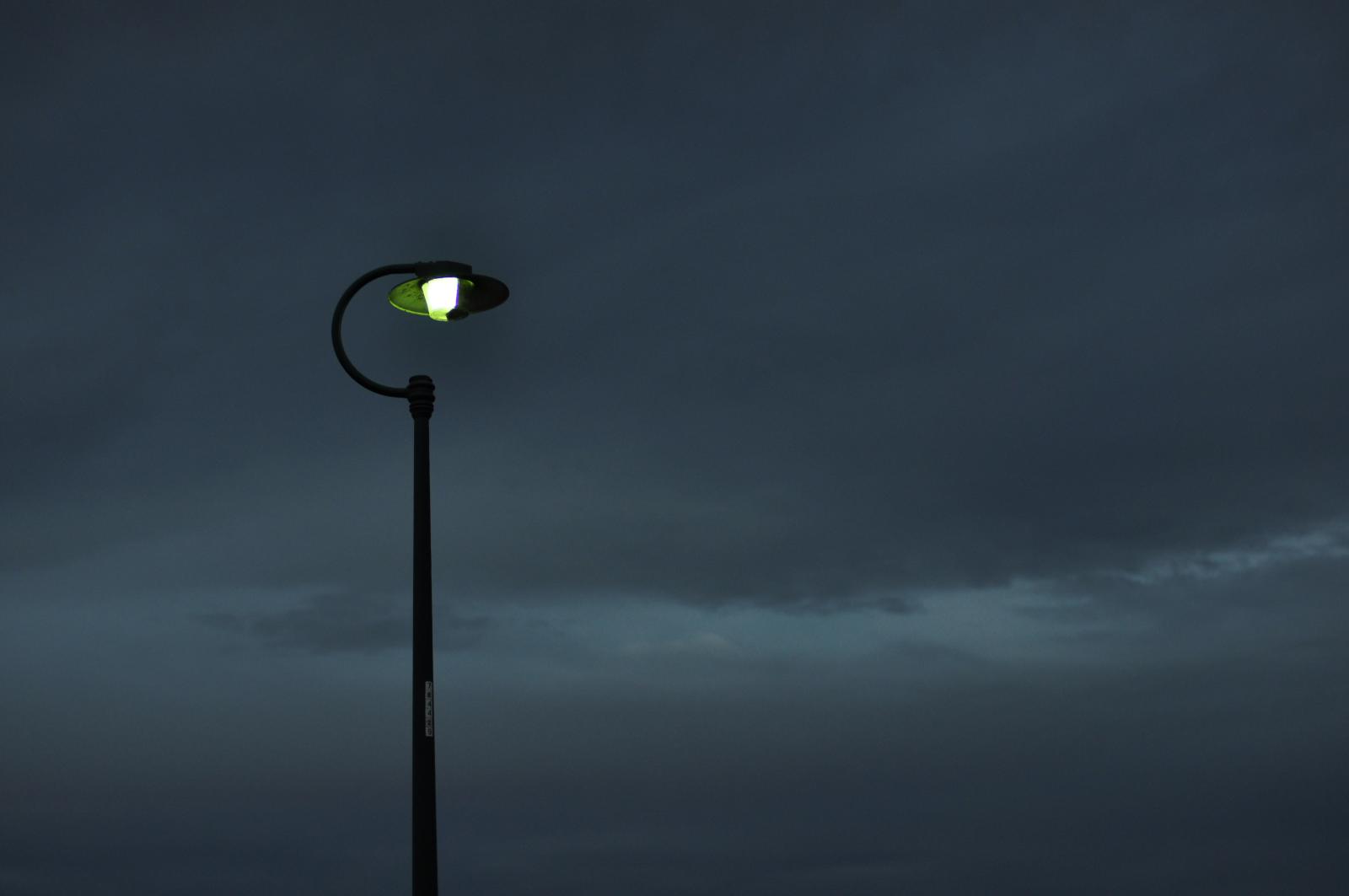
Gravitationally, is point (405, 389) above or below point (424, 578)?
above

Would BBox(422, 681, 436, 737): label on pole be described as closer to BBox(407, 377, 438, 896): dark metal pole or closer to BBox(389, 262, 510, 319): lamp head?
BBox(407, 377, 438, 896): dark metal pole

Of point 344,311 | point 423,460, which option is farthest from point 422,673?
point 344,311

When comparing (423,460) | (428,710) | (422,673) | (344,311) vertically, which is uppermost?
(344,311)

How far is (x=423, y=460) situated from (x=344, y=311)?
155 centimetres

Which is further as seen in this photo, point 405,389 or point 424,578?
point 405,389

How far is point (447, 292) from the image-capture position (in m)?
13.7

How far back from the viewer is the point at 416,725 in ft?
41.1

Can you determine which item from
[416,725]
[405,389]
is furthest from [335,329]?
[416,725]

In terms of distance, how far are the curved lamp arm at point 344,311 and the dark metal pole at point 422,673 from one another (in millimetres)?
269

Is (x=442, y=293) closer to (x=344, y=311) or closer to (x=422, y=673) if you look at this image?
(x=344, y=311)

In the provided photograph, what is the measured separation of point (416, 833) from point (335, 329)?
181 inches

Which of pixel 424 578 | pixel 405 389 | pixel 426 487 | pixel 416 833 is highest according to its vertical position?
pixel 405 389

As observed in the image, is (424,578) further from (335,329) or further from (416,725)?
(335,329)

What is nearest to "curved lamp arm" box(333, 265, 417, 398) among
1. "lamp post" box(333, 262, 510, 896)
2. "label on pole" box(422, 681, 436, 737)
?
"lamp post" box(333, 262, 510, 896)
